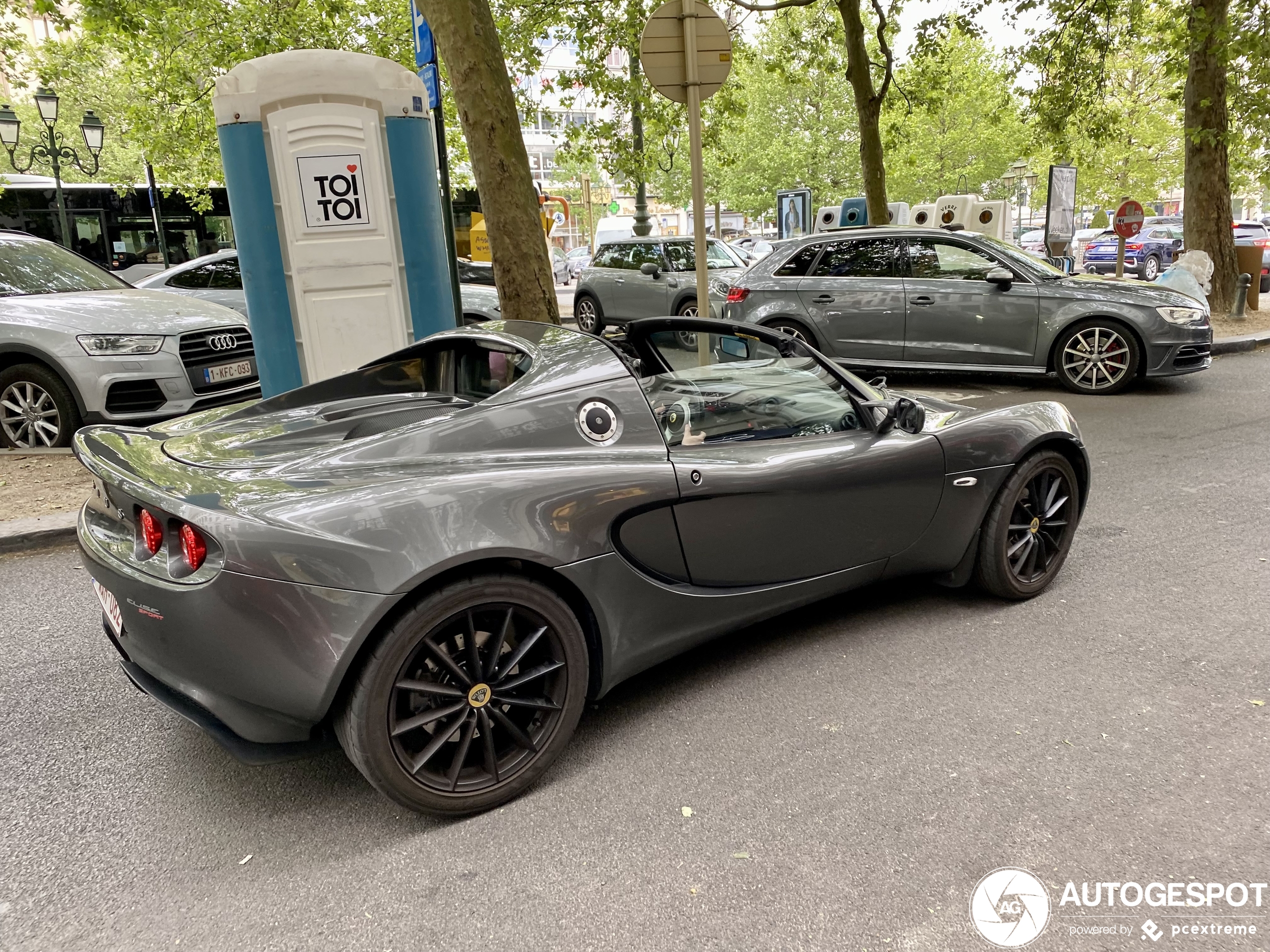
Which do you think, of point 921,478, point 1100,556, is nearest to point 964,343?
point 1100,556

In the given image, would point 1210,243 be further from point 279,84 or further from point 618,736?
point 618,736

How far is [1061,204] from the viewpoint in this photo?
1523 cm

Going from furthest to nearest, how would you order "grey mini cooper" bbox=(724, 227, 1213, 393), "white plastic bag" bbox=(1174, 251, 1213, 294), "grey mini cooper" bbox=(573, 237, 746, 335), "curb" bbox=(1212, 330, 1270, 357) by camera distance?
"grey mini cooper" bbox=(573, 237, 746, 335) < "white plastic bag" bbox=(1174, 251, 1213, 294) < "curb" bbox=(1212, 330, 1270, 357) < "grey mini cooper" bbox=(724, 227, 1213, 393)

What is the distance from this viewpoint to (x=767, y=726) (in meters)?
2.83

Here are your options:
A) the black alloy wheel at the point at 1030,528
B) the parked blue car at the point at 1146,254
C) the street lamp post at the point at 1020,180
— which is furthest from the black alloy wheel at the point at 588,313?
the parked blue car at the point at 1146,254

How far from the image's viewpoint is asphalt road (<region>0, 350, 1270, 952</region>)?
6.68 ft

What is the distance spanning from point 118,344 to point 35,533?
6.53 ft

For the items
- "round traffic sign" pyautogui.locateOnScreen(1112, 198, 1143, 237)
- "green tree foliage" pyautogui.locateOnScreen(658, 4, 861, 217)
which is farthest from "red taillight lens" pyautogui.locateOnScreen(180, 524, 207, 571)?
"green tree foliage" pyautogui.locateOnScreen(658, 4, 861, 217)

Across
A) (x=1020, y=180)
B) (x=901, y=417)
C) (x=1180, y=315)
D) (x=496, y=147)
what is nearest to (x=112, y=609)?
(x=901, y=417)

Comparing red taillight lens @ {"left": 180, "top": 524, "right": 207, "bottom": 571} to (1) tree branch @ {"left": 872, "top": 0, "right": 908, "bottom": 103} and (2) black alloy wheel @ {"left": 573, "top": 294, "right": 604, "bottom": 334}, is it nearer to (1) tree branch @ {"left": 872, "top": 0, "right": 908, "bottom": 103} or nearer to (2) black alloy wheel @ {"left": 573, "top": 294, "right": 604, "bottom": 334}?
(2) black alloy wheel @ {"left": 573, "top": 294, "right": 604, "bottom": 334}

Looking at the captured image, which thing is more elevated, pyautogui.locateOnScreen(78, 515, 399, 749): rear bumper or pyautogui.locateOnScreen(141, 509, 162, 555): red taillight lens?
pyautogui.locateOnScreen(141, 509, 162, 555): red taillight lens

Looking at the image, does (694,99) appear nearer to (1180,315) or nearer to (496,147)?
(496,147)

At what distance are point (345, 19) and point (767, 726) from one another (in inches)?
746

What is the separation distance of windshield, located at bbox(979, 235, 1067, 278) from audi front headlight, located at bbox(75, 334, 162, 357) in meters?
7.46
